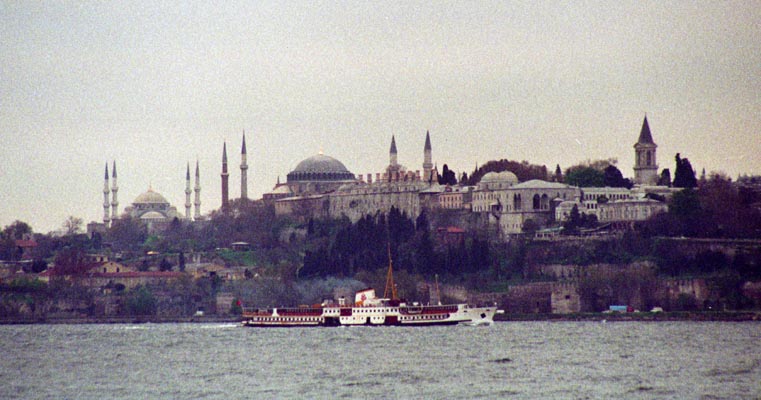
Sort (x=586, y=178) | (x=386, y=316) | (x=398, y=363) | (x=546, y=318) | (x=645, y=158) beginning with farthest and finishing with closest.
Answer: (x=645, y=158)
(x=586, y=178)
(x=546, y=318)
(x=386, y=316)
(x=398, y=363)

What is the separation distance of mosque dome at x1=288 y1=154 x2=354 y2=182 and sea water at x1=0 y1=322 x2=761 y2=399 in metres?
69.2

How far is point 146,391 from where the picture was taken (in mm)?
64000

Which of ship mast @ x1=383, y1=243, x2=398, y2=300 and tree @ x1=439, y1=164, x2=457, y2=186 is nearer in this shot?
ship mast @ x1=383, y1=243, x2=398, y2=300

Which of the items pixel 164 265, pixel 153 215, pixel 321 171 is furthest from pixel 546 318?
pixel 153 215

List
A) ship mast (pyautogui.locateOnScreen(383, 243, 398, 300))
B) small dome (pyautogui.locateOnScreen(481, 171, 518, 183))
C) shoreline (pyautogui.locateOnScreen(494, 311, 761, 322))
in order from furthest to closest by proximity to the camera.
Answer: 1. small dome (pyautogui.locateOnScreen(481, 171, 518, 183))
2. ship mast (pyautogui.locateOnScreen(383, 243, 398, 300))
3. shoreline (pyautogui.locateOnScreen(494, 311, 761, 322))

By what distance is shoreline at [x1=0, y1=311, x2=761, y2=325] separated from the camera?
100 m

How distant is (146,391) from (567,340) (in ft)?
85.2

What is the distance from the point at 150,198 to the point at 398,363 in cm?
11896

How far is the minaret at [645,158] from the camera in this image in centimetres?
14538

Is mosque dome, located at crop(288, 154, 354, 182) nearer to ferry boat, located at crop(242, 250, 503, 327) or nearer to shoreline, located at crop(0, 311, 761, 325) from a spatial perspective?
shoreline, located at crop(0, 311, 761, 325)

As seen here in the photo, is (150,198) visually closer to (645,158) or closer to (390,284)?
(645,158)

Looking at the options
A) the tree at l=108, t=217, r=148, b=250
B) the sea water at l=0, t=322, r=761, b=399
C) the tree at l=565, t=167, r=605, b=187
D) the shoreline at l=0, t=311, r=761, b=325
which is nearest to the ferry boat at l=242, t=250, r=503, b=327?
the sea water at l=0, t=322, r=761, b=399

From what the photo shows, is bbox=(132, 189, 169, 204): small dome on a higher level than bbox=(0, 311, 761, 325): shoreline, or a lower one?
higher

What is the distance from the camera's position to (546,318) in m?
106
